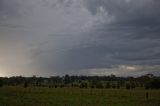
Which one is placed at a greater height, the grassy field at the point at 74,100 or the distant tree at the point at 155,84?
the distant tree at the point at 155,84

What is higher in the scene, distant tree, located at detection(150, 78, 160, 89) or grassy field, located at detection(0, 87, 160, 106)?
distant tree, located at detection(150, 78, 160, 89)

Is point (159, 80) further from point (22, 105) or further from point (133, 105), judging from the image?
point (22, 105)

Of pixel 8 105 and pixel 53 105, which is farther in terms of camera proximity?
pixel 53 105

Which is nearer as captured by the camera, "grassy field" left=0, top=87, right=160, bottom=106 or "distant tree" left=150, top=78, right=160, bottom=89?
"grassy field" left=0, top=87, right=160, bottom=106

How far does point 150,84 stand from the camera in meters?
134

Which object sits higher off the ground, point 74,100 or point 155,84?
point 155,84

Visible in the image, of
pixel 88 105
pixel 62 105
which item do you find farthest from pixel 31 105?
pixel 88 105

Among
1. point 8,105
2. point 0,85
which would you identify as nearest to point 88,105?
point 8,105

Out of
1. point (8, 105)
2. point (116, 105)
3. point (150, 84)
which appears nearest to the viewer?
point (8, 105)

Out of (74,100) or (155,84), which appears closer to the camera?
(74,100)

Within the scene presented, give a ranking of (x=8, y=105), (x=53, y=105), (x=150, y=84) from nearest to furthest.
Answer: (x=8, y=105), (x=53, y=105), (x=150, y=84)

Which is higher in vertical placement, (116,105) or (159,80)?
(159,80)

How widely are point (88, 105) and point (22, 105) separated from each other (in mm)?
8822

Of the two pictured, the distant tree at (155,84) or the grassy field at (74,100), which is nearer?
the grassy field at (74,100)
